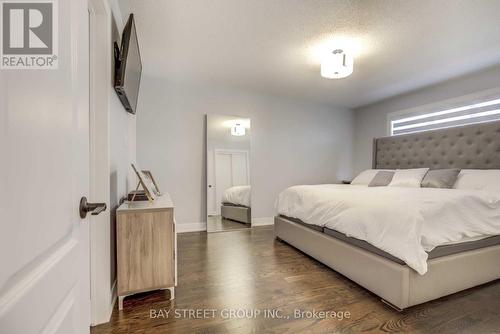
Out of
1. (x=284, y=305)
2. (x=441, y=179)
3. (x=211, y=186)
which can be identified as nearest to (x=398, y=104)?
(x=441, y=179)

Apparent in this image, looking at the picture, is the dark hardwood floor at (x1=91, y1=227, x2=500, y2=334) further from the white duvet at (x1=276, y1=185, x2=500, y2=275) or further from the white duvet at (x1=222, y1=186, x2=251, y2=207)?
the white duvet at (x1=222, y1=186, x2=251, y2=207)

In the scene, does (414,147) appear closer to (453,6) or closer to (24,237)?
(453,6)

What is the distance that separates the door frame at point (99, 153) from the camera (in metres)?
1.50

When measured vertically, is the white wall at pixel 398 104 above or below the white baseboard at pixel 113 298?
above

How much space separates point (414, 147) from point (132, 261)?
161 inches

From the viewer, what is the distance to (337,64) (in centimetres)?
246

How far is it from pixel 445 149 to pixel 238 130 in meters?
3.07

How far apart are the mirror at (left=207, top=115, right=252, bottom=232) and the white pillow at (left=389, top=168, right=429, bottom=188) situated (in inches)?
87.7

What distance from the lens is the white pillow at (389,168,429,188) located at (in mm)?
2968

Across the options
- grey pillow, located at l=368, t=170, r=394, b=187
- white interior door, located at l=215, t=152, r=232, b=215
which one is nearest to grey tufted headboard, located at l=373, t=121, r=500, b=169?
grey pillow, located at l=368, t=170, r=394, b=187

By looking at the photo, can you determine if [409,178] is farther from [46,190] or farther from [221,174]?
[46,190]

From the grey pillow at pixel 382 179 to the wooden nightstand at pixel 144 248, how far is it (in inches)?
115
